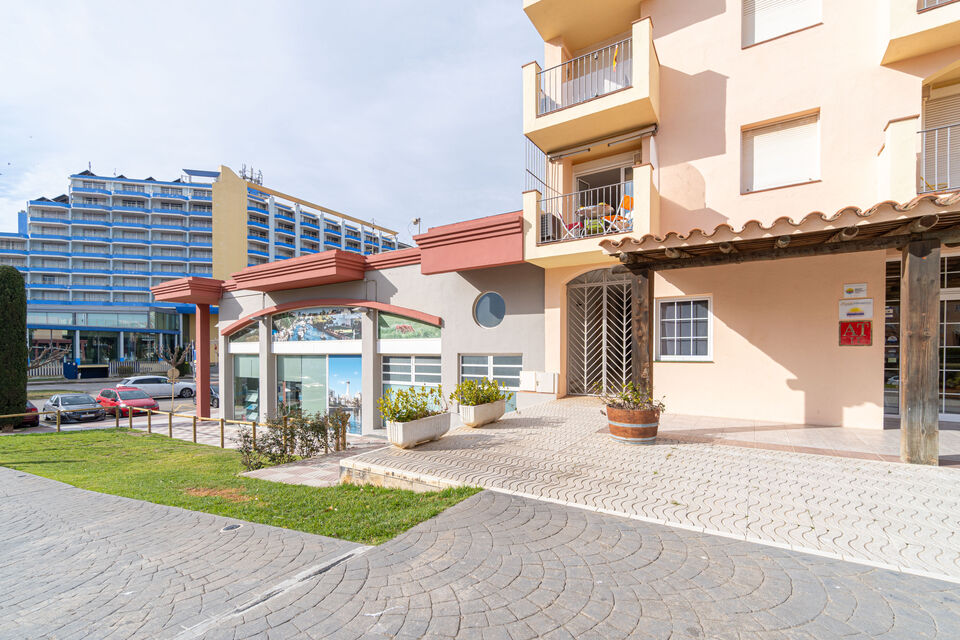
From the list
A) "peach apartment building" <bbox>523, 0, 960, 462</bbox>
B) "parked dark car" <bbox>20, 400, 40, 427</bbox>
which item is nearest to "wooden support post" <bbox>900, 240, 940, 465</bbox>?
"peach apartment building" <bbox>523, 0, 960, 462</bbox>

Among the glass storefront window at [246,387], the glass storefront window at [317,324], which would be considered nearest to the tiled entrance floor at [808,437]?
A: the glass storefront window at [317,324]

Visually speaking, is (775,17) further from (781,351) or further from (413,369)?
(413,369)

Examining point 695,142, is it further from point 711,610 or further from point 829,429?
point 711,610

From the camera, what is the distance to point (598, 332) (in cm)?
1103

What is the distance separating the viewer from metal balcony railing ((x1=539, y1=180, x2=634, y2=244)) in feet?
31.2

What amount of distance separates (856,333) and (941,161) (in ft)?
11.3

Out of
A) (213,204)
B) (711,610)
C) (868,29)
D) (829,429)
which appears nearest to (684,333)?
(829,429)

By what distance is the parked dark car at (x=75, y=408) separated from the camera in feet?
61.5

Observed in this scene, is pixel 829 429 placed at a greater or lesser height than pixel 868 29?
lesser

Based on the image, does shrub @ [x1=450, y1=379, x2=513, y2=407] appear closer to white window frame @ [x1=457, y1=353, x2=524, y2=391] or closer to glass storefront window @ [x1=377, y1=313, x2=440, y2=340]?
white window frame @ [x1=457, y1=353, x2=524, y2=391]

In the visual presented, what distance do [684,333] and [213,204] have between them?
69.8 meters

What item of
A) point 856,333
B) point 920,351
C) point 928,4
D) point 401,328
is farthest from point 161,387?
point 928,4

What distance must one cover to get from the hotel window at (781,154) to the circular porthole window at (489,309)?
6409 millimetres

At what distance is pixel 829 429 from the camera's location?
7.55 metres
